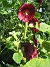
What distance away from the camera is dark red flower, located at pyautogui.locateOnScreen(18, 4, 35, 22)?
1.40 m

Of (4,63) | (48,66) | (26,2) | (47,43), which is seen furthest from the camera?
(4,63)

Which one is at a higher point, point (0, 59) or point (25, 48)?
point (25, 48)

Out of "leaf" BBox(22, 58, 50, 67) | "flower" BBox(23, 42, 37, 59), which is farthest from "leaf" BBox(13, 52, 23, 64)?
"leaf" BBox(22, 58, 50, 67)

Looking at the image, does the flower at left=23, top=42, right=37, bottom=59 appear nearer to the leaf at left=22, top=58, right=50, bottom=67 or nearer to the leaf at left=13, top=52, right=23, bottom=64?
the leaf at left=13, top=52, right=23, bottom=64

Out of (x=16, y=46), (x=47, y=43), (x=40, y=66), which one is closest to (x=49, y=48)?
(x=47, y=43)

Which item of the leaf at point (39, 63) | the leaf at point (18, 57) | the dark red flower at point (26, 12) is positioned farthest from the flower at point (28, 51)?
the leaf at point (39, 63)

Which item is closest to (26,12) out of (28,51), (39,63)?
(28,51)

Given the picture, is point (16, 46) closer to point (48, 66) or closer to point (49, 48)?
point (49, 48)

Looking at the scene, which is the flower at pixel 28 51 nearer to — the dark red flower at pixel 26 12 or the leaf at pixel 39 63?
the dark red flower at pixel 26 12

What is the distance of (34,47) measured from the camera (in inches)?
56.1

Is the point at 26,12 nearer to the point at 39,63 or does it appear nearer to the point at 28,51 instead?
the point at 28,51

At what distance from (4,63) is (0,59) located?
4 centimetres

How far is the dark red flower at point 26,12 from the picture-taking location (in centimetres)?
140

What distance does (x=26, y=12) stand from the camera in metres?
1.45
